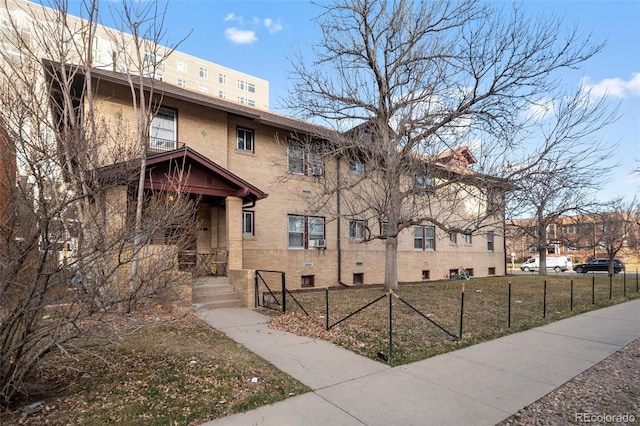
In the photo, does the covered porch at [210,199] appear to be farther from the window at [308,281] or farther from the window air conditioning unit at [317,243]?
the window at [308,281]

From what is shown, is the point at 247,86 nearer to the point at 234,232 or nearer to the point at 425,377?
the point at 234,232

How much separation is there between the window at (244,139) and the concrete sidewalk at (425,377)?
809 cm

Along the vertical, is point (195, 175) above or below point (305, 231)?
above

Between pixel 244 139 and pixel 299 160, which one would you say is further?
pixel 299 160

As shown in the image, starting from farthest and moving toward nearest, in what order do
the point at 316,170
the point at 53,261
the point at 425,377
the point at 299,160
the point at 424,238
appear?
the point at 424,238 < the point at 299,160 < the point at 316,170 < the point at 425,377 < the point at 53,261

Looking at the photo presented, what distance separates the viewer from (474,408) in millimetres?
4176

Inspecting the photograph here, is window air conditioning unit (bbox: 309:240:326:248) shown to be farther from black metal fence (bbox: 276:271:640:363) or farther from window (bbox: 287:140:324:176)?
window (bbox: 287:140:324:176)

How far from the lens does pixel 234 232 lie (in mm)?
11375

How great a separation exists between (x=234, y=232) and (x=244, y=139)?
482 centimetres

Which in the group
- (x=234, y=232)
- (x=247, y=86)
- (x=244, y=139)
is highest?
(x=247, y=86)

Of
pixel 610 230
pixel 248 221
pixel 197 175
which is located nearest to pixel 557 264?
pixel 610 230

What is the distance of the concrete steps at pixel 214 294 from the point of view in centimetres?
994

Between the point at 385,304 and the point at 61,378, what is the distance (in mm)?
8330

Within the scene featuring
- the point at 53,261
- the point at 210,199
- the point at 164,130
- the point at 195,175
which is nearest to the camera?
the point at 53,261
